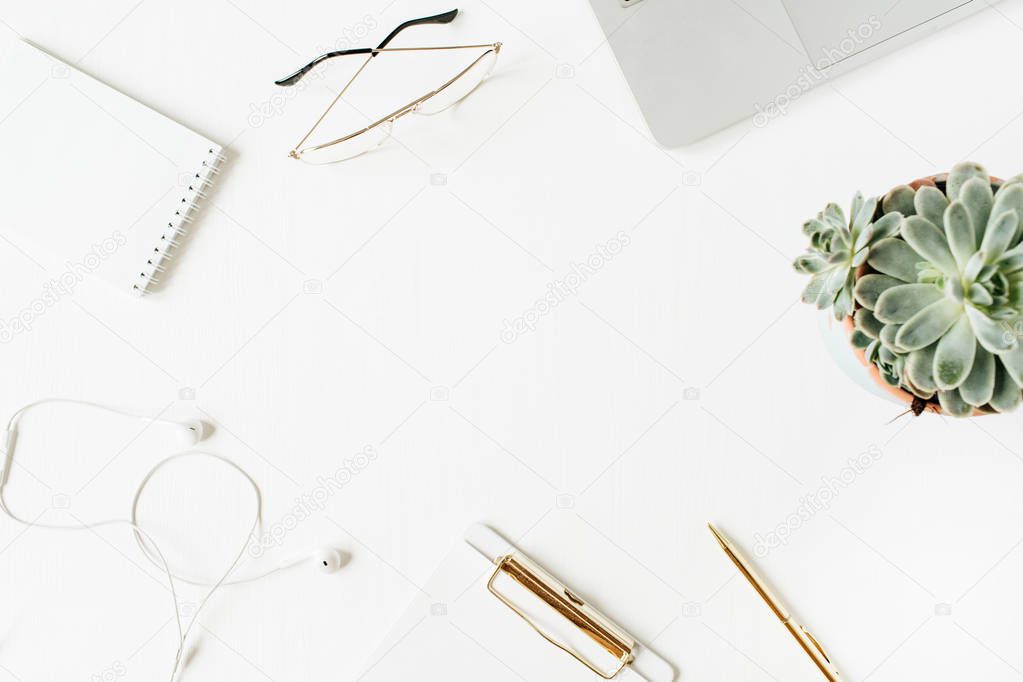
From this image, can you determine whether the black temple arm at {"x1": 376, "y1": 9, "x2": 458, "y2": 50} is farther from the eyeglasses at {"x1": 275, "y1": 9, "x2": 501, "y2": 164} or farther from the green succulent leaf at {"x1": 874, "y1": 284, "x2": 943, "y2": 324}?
the green succulent leaf at {"x1": 874, "y1": 284, "x2": 943, "y2": 324}

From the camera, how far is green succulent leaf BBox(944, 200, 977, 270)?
0.51m

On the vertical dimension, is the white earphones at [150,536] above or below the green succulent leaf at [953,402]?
below

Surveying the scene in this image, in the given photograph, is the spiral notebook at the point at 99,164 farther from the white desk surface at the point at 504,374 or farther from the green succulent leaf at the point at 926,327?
the green succulent leaf at the point at 926,327

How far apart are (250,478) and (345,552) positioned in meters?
0.13

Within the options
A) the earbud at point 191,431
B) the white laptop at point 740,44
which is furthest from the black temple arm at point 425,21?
the earbud at point 191,431

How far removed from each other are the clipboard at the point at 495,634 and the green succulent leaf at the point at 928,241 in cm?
45

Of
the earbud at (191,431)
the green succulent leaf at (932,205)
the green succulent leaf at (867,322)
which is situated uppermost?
the green succulent leaf at (932,205)

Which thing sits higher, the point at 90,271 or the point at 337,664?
the point at 90,271

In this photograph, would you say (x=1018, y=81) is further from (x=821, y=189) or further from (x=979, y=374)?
(x=979, y=374)

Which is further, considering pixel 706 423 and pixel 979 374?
pixel 706 423

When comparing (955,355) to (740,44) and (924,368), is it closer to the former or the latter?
(924,368)

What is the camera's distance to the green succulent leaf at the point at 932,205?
0.54 m

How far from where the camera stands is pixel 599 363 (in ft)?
2.68

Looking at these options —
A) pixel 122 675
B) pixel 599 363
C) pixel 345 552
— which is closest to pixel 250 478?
pixel 345 552
